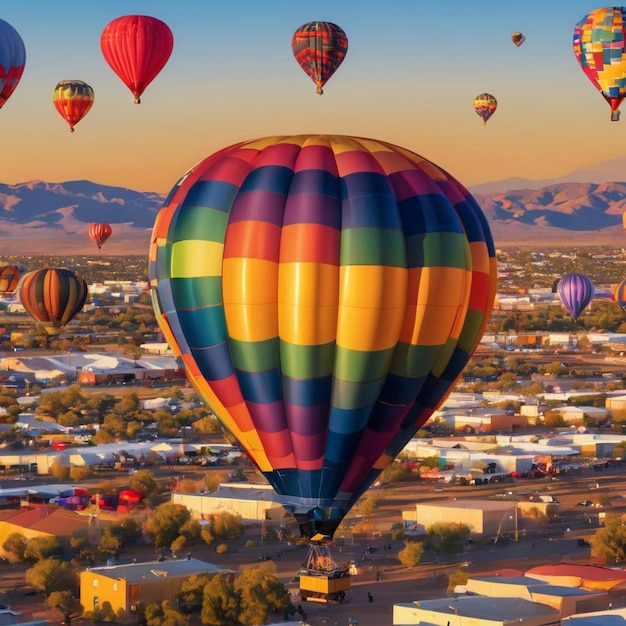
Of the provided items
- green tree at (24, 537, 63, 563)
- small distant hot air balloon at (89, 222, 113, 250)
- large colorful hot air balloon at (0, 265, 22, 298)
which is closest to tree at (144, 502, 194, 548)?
green tree at (24, 537, 63, 563)

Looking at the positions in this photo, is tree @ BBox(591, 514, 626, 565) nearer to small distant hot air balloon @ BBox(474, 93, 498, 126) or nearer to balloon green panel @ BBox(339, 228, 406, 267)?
balloon green panel @ BBox(339, 228, 406, 267)

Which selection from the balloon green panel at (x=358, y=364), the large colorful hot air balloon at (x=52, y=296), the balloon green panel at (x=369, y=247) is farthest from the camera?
the large colorful hot air balloon at (x=52, y=296)

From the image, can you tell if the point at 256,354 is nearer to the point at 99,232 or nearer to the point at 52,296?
the point at 52,296

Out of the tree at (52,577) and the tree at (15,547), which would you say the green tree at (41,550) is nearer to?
the tree at (15,547)

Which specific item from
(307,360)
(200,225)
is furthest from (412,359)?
(200,225)

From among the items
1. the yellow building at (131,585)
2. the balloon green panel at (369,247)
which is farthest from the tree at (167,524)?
the balloon green panel at (369,247)

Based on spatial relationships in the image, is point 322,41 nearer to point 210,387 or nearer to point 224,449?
point 224,449

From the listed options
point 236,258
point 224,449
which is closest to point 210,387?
point 236,258

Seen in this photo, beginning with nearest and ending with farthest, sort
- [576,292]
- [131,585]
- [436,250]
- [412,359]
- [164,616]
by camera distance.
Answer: [436,250] → [412,359] → [164,616] → [131,585] → [576,292]
